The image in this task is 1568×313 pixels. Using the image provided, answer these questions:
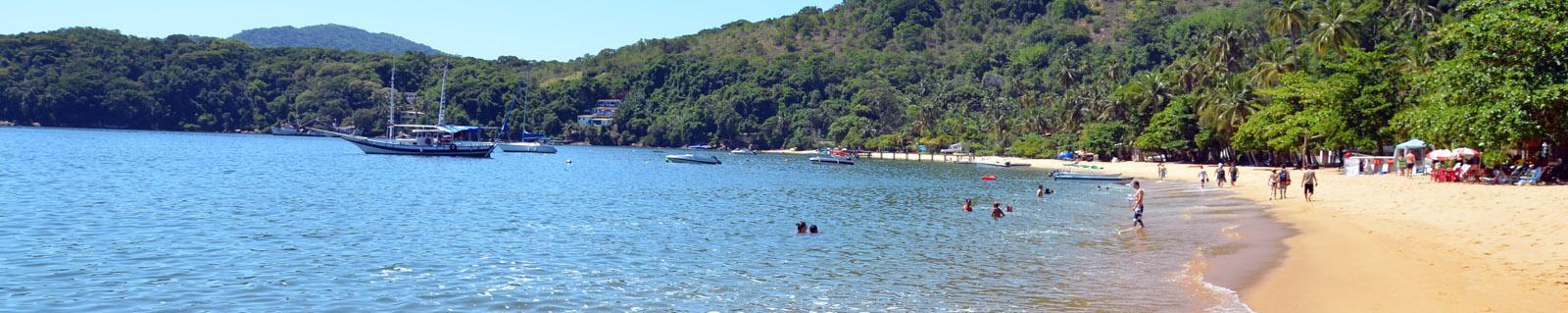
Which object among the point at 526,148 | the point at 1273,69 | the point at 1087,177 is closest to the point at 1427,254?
the point at 1087,177

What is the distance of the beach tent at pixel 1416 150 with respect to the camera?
54688mm

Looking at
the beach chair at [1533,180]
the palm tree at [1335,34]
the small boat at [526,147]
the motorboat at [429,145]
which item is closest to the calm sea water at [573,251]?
the beach chair at [1533,180]

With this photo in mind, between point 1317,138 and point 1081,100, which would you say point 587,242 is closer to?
point 1317,138

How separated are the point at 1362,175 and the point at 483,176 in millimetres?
47951

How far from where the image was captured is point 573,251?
25016 millimetres

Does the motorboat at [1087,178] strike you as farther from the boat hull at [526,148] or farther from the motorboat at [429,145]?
the boat hull at [526,148]

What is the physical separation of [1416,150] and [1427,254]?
1613 inches

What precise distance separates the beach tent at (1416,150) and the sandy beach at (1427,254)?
57.8 ft

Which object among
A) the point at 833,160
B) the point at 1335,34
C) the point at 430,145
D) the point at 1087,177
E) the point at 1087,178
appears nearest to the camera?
the point at 1087,178

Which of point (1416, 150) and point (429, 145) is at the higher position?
point (1416, 150)

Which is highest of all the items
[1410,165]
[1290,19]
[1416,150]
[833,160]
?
[1290,19]

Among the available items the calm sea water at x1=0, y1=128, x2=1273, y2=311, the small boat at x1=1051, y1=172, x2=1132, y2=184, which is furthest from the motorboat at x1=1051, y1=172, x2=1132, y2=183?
Result: the calm sea water at x1=0, y1=128, x2=1273, y2=311

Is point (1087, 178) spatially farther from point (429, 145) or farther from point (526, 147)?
point (526, 147)

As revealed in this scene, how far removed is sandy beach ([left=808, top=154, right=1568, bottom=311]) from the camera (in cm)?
1592
